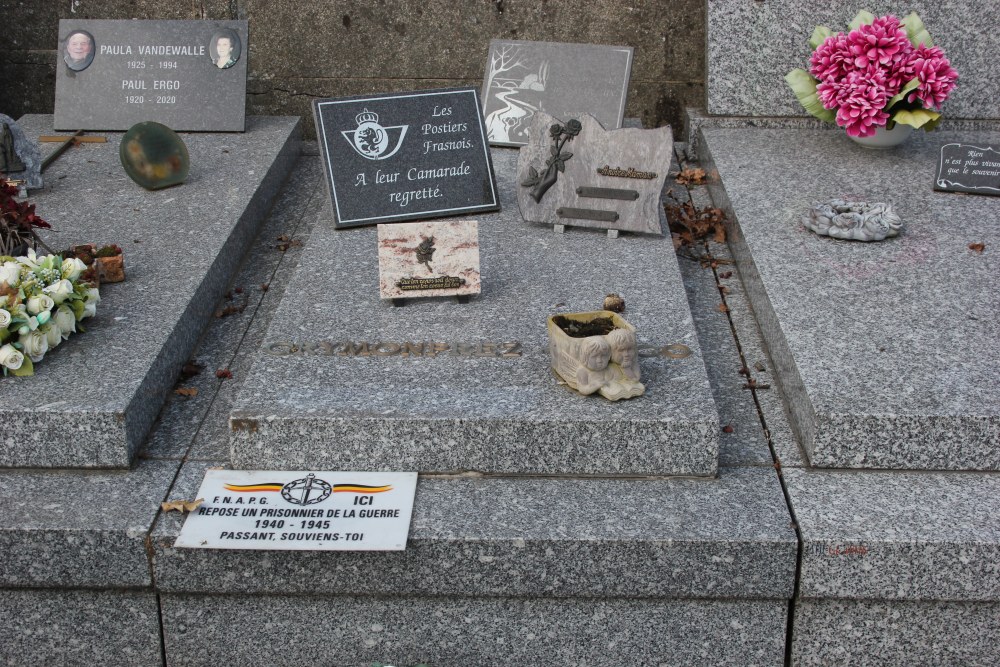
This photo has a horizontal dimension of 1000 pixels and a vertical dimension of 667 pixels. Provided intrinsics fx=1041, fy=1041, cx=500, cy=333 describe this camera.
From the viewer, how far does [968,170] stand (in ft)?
14.1

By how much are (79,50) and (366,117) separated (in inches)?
72.5

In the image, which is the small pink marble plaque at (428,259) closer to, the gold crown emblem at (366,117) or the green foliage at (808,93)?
the gold crown emblem at (366,117)

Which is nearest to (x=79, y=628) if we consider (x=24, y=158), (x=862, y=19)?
(x=24, y=158)

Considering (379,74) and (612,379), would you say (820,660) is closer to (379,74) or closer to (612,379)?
Result: (612,379)

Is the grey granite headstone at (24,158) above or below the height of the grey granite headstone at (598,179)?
below

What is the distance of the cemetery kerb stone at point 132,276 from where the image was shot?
9.59 feet

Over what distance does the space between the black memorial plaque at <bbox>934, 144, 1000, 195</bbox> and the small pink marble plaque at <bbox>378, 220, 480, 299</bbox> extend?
6.99ft

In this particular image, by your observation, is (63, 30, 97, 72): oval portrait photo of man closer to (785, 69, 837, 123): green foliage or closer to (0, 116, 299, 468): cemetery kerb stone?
(0, 116, 299, 468): cemetery kerb stone

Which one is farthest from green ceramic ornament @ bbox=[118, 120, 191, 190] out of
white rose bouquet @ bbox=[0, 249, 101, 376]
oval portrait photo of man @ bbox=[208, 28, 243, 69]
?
white rose bouquet @ bbox=[0, 249, 101, 376]

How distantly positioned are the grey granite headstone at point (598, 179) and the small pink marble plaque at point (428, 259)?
688mm

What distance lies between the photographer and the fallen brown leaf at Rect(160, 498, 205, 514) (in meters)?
2.77

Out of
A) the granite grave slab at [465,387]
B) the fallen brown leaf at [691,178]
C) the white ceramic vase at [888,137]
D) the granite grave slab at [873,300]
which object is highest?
the white ceramic vase at [888,137]

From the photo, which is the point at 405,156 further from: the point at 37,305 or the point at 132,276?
the point at 37,305

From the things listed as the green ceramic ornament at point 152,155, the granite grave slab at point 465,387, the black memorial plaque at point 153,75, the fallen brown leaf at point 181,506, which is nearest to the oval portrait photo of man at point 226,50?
the black memorial plaque at point 153,75
